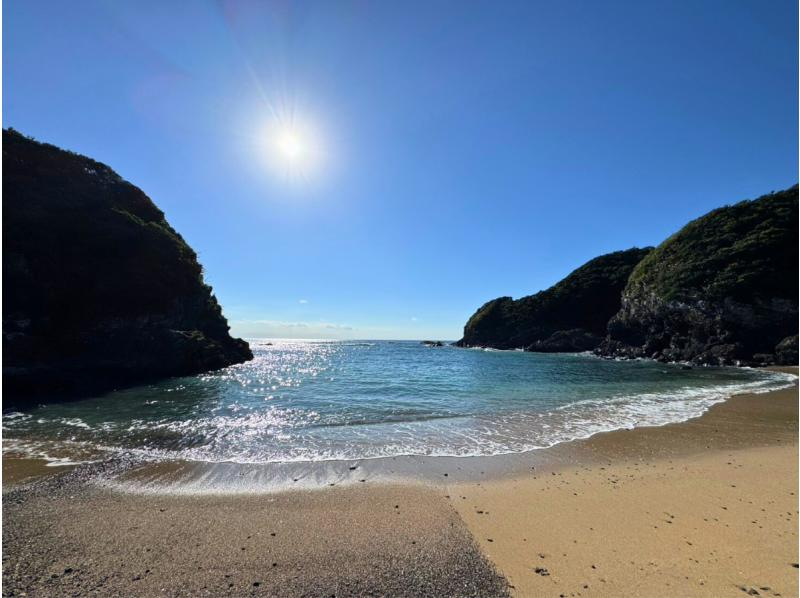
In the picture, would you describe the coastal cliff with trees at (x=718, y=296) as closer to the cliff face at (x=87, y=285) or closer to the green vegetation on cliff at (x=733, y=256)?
the green vegetation on cliff at (x=733, y=256)

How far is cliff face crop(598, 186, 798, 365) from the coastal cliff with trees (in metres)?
0.11

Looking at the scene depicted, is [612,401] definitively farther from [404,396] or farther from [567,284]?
[567,284]

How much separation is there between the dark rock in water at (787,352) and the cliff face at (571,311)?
4257 centimetres

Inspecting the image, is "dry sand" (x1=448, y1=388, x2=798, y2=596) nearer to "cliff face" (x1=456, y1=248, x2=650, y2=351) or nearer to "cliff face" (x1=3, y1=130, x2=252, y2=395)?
"cliff face" (x1=3, y1=130, x2=252, y2=395)

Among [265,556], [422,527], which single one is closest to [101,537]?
[265,556]

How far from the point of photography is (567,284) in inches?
4309

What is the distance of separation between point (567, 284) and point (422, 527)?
117m

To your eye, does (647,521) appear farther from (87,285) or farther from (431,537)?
(87,285)

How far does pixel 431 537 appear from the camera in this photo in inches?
220

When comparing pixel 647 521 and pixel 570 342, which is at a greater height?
pixel 570 342

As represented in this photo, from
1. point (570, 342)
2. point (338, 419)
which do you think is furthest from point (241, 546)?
point (570, 342)

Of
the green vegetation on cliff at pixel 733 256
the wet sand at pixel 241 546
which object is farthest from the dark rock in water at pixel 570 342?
the wet sand at pixel 241 546

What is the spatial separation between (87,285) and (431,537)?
41.3 metres

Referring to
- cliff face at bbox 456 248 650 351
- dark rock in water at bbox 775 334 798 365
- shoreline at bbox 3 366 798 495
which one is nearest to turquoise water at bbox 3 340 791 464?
shoreline at bbox 3 366 798 495
